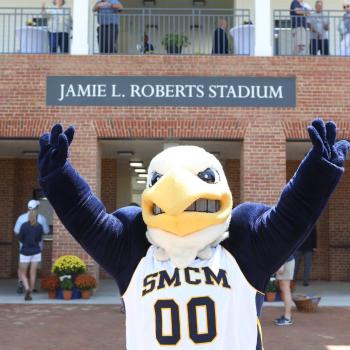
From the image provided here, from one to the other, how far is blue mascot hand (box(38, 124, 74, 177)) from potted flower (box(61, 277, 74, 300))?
8.35 meters

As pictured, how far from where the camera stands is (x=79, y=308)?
32.1 feet

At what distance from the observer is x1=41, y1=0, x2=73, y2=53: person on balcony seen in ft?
38.3

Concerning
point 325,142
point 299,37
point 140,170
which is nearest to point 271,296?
point 299,37

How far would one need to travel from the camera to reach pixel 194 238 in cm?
249

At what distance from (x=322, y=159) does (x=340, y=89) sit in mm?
9391

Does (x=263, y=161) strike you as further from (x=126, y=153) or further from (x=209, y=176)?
(x=209, y=176)

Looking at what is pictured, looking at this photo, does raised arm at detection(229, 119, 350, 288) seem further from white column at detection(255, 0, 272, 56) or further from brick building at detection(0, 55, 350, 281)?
white column at detection(255, 0, 272, 56)

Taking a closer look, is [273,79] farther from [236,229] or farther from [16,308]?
[236,229]

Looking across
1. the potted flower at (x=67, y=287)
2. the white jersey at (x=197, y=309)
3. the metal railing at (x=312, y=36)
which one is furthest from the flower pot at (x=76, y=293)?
the white jersey at (x=197, y=309)

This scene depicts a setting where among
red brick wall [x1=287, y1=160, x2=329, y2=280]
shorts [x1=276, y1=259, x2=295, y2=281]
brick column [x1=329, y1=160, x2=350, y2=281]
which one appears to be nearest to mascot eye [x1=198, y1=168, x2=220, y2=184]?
shorts [x1=276, y1=259, x2=295, y2=281]

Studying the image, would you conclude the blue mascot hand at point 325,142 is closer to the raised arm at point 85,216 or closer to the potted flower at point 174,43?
the raised arm at point 85,216

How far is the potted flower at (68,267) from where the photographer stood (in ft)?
34.6

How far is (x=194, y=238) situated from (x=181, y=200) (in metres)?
0.21

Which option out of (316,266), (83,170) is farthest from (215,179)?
(316,266)
